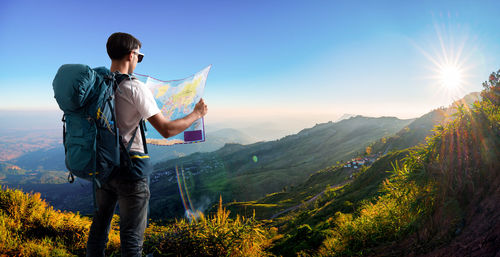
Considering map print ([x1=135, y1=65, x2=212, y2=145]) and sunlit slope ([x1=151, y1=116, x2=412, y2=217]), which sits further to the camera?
sunlit slope ([x1=151, y1=116, x2=412, y2=217])

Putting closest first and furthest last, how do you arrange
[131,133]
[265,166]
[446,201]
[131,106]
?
[131,106] < [131,133] < [446,201] < [265,166]

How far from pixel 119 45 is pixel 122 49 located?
51mm

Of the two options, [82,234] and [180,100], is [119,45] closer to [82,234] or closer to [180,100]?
[180,100]

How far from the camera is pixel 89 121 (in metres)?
2.15

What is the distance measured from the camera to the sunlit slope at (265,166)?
297 feet

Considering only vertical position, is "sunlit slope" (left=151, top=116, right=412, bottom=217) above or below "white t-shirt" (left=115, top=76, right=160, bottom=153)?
below

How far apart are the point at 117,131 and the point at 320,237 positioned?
4338 millimetres

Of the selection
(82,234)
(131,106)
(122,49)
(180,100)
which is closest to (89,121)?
(131,106)

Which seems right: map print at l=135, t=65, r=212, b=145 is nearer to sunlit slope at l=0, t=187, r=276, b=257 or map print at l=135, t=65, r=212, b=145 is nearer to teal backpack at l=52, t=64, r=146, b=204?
sunlit slope at l=0, t=187, r=276, b=257

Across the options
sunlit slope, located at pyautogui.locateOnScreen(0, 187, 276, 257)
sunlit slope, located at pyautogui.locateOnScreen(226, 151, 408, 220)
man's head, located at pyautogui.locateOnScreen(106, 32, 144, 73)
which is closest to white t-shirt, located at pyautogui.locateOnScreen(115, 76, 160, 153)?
man's head, located at pyautogui.locateOnScreen(106, 32, 144, 73)

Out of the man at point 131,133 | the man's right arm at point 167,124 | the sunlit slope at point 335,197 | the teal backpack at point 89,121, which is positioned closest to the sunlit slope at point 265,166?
the sunlit slope at point 335,197

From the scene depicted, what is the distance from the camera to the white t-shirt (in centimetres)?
227

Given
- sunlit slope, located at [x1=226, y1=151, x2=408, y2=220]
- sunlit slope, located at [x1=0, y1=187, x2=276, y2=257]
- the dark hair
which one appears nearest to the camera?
the dark hair

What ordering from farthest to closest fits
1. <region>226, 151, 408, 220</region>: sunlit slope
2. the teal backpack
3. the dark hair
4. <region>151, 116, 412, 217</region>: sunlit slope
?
<region>151, 116, 412, 217</region>: sunlit slope < <region>226, 151, 408, 220</region>: sunlit slope < the dark hair < the teal backpack
